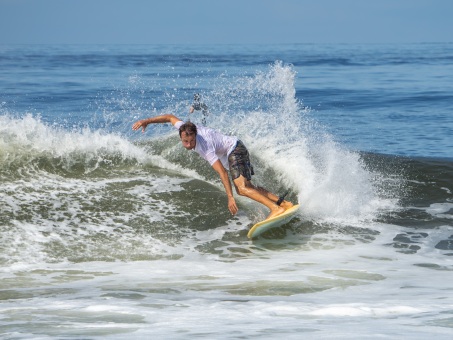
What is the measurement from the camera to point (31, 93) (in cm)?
2852

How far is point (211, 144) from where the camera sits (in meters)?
8.94

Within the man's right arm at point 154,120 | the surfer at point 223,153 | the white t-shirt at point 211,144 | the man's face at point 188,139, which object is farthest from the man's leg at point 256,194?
the man's right arm at point 154,120

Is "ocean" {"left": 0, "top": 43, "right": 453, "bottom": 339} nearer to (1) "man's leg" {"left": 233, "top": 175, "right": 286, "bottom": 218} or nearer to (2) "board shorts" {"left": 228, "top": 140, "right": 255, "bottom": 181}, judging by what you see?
(1) "man's leg" {"left": 233, "top": 175, "right": 286, "bottom": 218}

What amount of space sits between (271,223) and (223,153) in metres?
1.03

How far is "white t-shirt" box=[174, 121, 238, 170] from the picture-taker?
29.1 ft

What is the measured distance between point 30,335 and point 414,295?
329 cm

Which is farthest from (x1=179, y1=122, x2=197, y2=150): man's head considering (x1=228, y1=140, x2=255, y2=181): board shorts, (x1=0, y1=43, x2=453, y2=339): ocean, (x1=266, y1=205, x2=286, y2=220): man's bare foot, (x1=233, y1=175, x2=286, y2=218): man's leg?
(x1=266, y1=205, x2=286, y2=220): man's bare foot

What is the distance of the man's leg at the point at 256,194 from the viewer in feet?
30.2

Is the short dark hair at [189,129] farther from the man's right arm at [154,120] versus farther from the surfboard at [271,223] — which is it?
the surfboard at [271,223]

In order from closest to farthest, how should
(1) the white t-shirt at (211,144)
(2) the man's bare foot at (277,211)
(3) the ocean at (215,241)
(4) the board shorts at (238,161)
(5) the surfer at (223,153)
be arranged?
(3) the ocean at (215,241) < (5) the surfer at (223,153) < (1) the white t-shirt at (211,144) < (4) the board shorts at (238,161) < (2) the man's bare foot at (277,211)

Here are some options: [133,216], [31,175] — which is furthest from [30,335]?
[31,175]

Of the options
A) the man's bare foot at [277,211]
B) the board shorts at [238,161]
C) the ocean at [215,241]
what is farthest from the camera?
the man's bare foot at [277,211]

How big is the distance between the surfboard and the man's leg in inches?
3.0

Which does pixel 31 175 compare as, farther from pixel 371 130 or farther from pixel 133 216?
pixel 371 130
